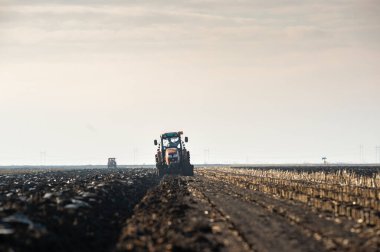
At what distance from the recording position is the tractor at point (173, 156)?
6681 cm

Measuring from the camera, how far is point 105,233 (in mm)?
20016

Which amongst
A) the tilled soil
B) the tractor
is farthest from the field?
the tractor

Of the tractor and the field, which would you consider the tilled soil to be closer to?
the field

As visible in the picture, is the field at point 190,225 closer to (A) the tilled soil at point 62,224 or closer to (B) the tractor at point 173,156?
(A) the tilled soil at point 62,224

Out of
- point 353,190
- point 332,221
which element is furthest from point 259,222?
point 353,190

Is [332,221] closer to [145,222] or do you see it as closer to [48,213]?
[145,222]

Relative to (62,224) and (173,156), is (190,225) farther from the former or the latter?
(173,156)

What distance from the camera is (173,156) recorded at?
6681 centimetres

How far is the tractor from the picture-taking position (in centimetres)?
6681

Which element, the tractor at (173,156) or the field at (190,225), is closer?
the field at (190,225)

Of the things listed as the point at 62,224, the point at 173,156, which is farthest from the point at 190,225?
the point at 173,156

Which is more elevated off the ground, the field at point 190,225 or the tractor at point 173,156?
the tractor at point 173,156

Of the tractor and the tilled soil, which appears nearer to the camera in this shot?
the tilled soil

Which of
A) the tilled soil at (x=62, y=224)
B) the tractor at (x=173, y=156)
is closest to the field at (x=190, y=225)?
the tilled soil at (x=62, y=224)
